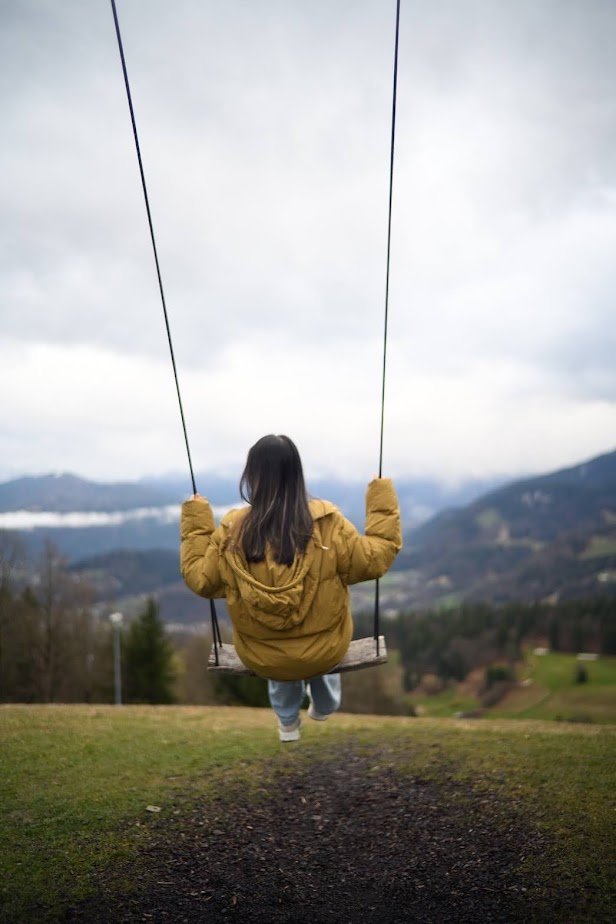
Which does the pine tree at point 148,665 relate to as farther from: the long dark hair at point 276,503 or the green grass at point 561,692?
the green grass at point 561,692

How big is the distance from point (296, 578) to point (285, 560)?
119 millimetres

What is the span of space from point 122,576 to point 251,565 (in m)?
152

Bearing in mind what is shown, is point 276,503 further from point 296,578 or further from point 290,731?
point 290,731

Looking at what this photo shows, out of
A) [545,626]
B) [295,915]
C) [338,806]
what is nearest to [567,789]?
[338,806]

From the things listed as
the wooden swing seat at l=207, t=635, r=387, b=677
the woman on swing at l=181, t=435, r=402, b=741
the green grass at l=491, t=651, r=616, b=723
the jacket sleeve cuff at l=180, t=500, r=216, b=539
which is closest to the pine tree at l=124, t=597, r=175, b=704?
the wooden swing seat at l=207, t=635, r=387, b=677

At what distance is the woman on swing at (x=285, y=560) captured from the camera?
363cm

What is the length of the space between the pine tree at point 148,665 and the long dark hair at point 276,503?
22.7 meters

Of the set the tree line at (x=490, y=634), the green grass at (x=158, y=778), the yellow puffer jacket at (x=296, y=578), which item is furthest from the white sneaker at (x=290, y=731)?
the tree line at (x=490, y=634)

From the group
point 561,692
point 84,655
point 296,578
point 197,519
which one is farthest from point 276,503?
point 561,692

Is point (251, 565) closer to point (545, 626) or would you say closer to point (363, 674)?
point (363, 674)

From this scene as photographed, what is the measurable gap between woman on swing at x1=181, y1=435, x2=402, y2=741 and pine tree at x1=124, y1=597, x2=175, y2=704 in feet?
73.3

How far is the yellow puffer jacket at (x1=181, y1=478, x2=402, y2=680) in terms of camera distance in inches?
143

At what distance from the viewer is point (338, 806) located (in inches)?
225

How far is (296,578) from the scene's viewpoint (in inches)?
142
